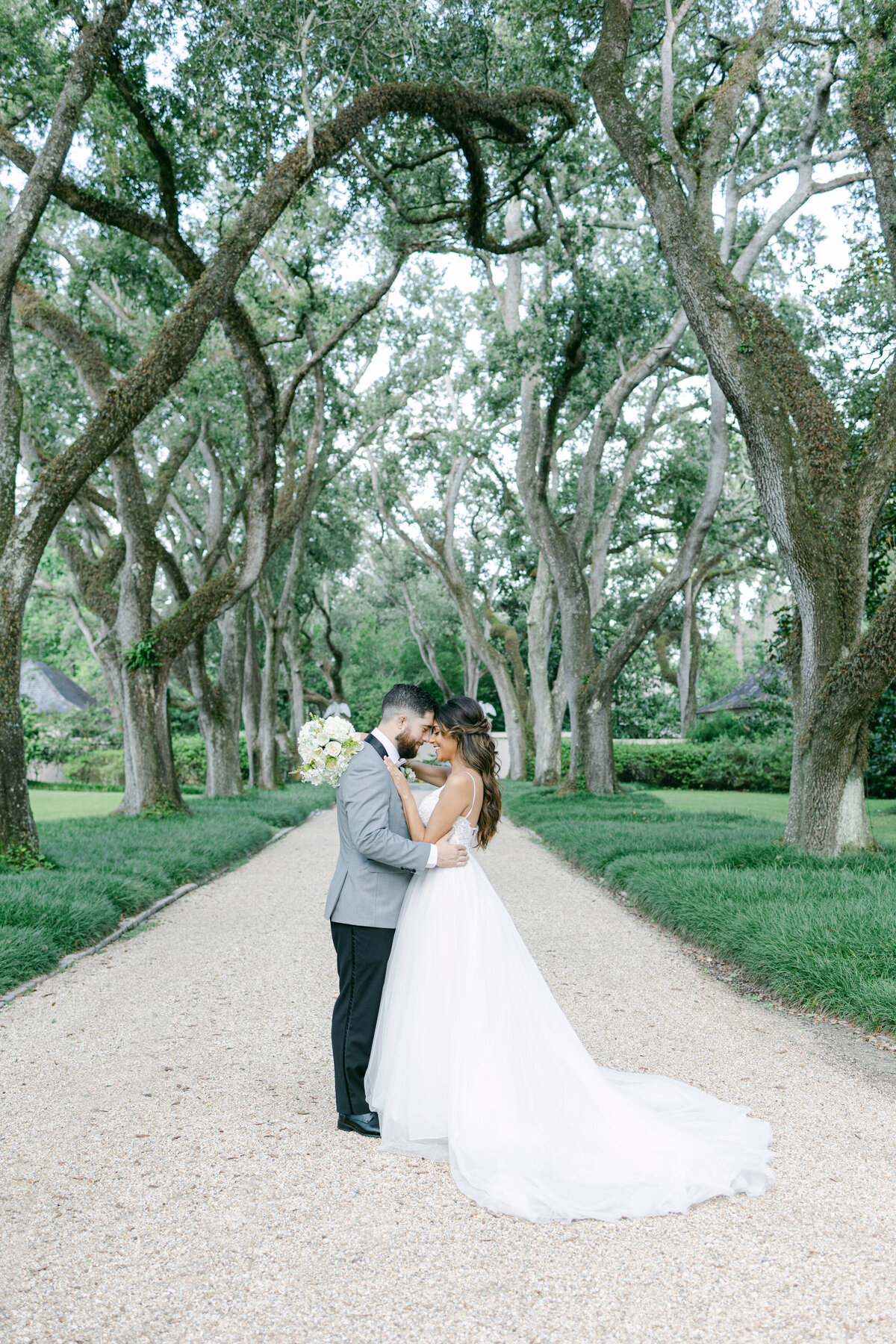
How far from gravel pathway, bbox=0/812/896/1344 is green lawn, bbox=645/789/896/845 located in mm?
9031

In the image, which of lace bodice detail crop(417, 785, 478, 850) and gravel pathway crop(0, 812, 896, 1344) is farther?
lace bodice detail crop(417, 785, 478, 850)

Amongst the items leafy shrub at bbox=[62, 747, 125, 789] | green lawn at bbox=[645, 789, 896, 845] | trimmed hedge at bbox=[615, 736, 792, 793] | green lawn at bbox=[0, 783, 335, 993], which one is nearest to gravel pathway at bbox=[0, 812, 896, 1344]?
green lawn at bbox=[0, 783, 335, 993]

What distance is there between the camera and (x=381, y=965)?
13.4 feet

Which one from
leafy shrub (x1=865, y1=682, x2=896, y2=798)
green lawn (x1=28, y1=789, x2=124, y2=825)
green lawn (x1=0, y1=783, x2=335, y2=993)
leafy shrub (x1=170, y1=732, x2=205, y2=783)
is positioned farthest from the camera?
leafy shrub (x1=170, y1=732, x2=205, y2=783)

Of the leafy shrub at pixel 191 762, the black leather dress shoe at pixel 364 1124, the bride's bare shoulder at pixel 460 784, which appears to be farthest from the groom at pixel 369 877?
the leafy shrub at pixel 191 762

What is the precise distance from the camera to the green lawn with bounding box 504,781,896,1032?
5.61 m

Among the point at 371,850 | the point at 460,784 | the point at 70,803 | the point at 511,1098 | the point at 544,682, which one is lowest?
the point at 511,1098

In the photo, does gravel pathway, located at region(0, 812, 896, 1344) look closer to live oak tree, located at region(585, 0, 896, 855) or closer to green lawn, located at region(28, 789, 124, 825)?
live oak tree, located at region(585, 0, 896, 855)

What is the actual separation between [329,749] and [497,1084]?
147 centimetres

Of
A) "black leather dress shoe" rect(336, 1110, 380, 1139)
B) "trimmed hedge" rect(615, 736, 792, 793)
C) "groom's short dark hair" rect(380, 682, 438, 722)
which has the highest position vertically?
"groom's short dark hair" rect(380, 682, 438, 722)

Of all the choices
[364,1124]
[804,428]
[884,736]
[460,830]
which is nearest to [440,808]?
[460,830]

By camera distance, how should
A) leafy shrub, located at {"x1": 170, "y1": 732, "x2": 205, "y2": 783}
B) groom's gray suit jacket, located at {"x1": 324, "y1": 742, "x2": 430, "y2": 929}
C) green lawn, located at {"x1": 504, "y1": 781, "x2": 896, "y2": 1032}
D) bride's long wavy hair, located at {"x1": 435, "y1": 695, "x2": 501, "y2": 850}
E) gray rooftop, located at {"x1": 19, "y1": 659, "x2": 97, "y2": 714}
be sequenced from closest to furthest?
groom's gray suit jacket, located at {"x1": 324, "y1": 742, "x2": 430, "y2": 929}, bride's long wavy hair, located at {"x1": 435, "y1": 695, "x2": 501, "y2": 850}, green lawn, located at {"x1": 504, "y1": 781, "x2": 896, "y2": 1032}, leafy shrub, located at {"x1": 170, "y1": 732, "x2": 205, "y2": 783}, gray rooftop, located at {"x1": 19, "y1": 659, "x2": 97, "y2": 714}

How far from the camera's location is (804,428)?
9.38 metres

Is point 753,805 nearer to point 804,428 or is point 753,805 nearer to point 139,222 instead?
point 804,428
